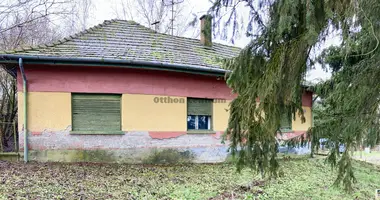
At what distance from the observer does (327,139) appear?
13.4ft

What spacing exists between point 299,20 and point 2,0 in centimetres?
1000

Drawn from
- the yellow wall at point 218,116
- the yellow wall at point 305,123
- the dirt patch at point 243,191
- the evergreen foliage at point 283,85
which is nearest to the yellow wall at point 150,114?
the yellow wall at point 218,116

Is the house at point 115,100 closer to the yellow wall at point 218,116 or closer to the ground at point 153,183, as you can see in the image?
the yellow wall at point 218,116

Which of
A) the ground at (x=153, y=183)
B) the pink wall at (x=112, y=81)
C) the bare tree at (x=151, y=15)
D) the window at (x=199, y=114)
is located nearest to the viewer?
the ground at (x=153, y=183)

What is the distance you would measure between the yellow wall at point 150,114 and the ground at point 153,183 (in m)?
1.33

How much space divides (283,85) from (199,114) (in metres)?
6.08

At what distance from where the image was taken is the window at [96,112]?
8266 millimetres

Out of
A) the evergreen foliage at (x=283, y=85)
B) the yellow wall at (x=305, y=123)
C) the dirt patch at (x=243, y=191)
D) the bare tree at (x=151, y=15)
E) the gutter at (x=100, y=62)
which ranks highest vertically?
the bare tree at (x=151, y=15)

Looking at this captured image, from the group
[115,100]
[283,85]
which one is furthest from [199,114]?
[283,85]

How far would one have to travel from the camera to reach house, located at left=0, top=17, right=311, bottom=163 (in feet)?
25.9

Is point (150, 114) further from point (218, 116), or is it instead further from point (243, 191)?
point (243, 191)

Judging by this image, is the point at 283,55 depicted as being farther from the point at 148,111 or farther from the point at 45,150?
the point at 45,150

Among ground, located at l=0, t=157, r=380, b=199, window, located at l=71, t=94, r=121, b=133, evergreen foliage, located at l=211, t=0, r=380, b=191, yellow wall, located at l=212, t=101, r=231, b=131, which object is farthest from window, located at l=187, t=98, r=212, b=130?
evergreen foliage, located at l=211, t=0, r=380, b=191

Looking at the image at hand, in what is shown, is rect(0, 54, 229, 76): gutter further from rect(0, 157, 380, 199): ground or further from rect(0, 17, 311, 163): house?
rect(0, 157, 380, 199): ground
